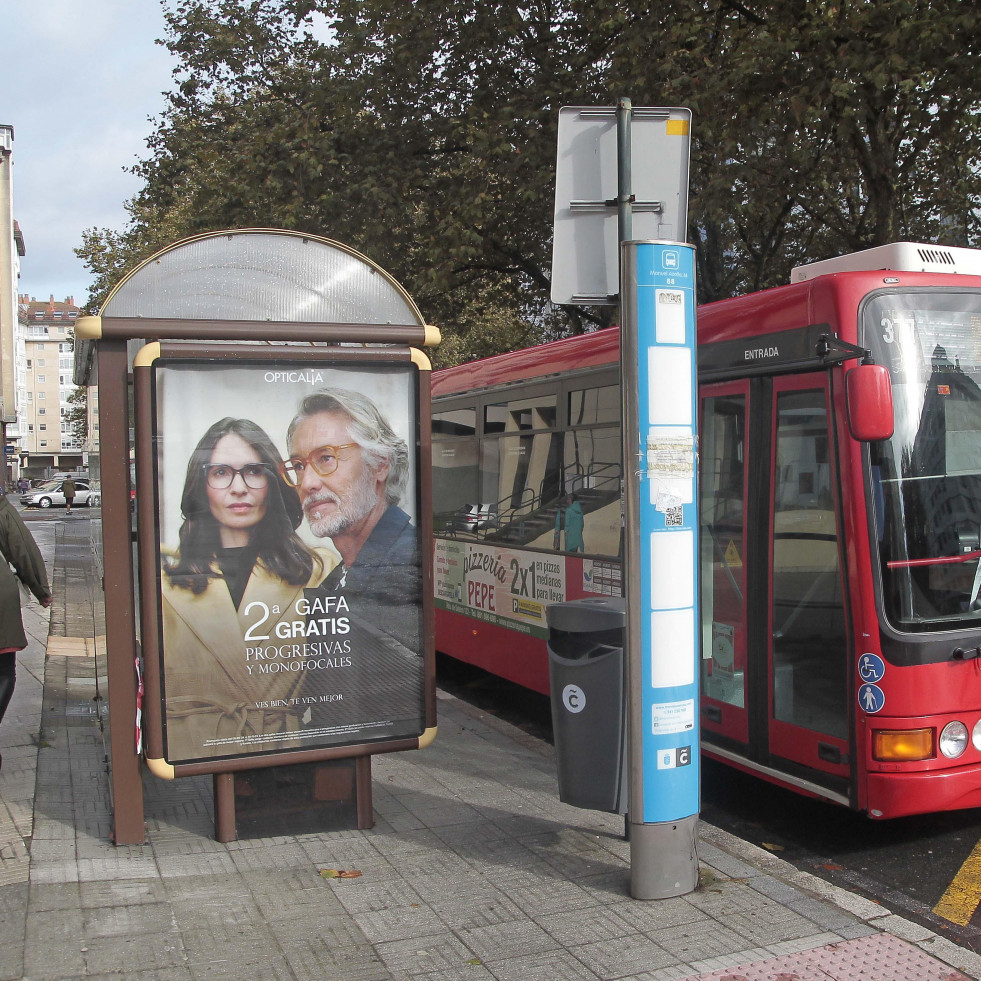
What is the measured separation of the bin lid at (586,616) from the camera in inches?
188

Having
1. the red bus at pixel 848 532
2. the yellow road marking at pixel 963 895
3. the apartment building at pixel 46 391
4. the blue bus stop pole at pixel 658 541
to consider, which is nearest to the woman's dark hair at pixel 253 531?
the blue bus stop pole at pixel 658 541

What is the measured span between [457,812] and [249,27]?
62.6 feet

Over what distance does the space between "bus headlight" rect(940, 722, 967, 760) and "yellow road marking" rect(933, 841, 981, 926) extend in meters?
0.55

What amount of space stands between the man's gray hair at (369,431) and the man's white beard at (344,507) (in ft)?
0.26

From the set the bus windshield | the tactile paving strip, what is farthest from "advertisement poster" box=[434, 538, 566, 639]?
the tactile paving strip

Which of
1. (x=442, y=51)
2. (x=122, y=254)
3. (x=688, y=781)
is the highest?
→ (x=122, y=254)

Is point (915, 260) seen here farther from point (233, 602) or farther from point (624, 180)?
point (233, 602)

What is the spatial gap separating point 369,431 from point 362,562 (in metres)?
0.63

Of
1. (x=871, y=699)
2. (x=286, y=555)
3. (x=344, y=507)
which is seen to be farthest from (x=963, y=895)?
(x=286, y=555)

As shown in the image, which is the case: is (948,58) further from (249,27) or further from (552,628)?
(249,27)

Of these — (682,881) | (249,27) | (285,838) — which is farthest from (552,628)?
(249,27)

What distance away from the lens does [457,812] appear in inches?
217

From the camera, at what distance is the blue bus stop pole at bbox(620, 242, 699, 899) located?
4355 millimetres

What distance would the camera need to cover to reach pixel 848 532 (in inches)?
199
